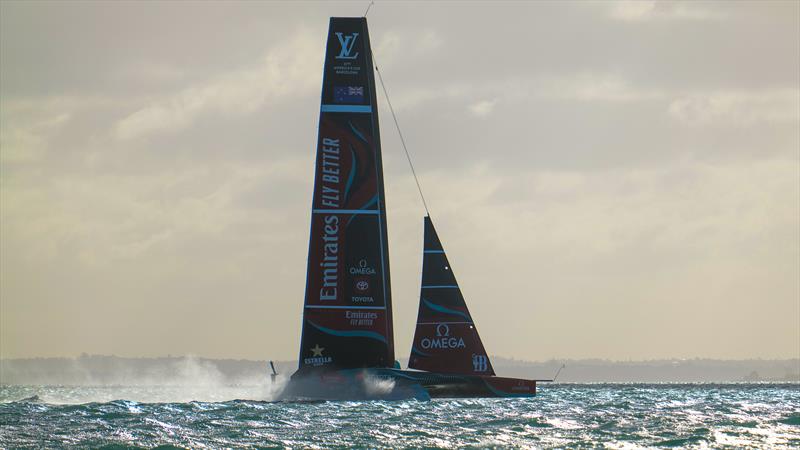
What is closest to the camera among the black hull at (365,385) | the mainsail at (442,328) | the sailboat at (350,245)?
the black hull at (365,385)

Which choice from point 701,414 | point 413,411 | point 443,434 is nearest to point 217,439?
point 443,434

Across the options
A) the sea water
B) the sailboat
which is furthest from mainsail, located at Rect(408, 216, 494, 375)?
the sea water

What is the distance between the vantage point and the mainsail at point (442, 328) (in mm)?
45750

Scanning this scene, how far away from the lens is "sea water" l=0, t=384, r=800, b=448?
2698 cm

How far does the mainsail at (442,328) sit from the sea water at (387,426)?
3.58 m

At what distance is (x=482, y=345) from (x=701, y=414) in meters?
10.2

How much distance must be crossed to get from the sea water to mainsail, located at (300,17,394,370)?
2511mm

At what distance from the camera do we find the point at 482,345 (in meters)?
46.4

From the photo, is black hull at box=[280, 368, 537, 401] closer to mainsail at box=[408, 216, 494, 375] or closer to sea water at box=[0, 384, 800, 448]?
sea water at box=[0, 384, 800, 448]

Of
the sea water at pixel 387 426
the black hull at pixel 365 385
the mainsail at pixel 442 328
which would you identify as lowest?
the sea water at pixel 387 426

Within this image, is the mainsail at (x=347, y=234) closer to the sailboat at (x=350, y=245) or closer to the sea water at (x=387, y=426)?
the sailboat at (x=350, y=245)

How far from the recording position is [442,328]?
45938 millimetres

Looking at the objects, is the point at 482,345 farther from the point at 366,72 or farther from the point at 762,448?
the point at 762,448

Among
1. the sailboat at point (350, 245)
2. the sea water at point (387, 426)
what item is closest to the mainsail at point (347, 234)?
the sailboat at point (350, 245)
